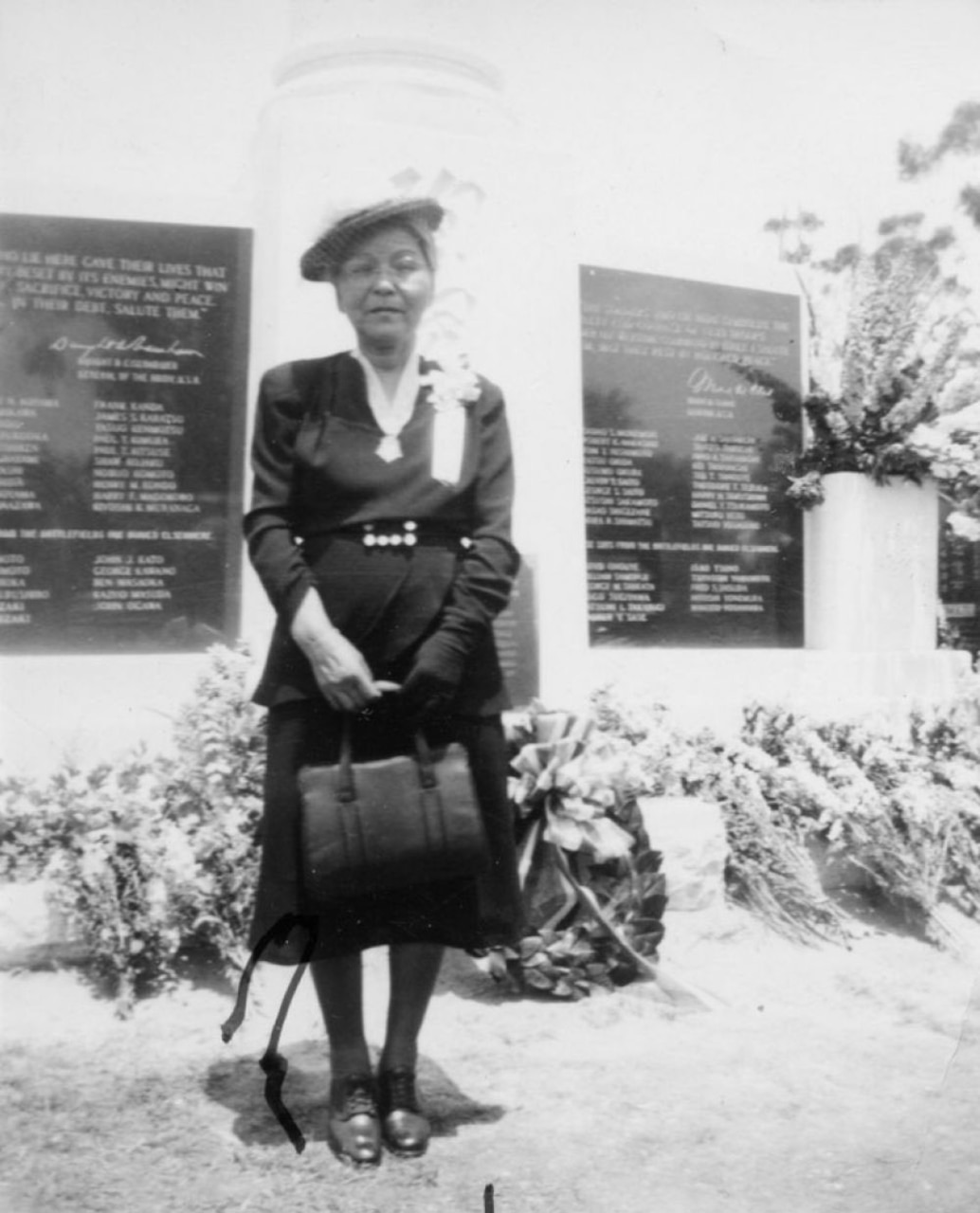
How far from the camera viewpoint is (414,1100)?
2.32 meters

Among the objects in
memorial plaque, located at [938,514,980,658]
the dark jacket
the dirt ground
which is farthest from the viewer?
memorial plaque, located at [938,514,980,658]

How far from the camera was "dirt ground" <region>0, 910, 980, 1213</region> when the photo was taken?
216cm

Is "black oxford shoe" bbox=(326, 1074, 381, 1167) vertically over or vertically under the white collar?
under

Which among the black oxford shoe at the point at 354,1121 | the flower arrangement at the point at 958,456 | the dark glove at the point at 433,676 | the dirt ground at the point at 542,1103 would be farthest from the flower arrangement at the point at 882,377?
the black oxford shoe at the point at 354,1121

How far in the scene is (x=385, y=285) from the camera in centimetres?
260

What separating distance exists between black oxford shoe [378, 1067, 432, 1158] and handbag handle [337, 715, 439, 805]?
0.61 meters

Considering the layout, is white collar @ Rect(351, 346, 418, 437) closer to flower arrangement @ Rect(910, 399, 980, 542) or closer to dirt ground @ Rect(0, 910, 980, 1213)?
dirt ground @ Rect(0, 910, 980, 1213)

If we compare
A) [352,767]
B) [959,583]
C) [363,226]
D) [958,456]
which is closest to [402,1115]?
[352,767]

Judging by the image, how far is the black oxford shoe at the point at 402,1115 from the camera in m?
2.24

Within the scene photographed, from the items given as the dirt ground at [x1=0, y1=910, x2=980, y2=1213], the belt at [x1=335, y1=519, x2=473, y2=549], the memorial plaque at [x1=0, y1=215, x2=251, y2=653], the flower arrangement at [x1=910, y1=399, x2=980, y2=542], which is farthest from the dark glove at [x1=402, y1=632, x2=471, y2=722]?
the flower arrangement at [x1=910, y1=399, x2=980, y2=542]

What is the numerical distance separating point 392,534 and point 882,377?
2.89m

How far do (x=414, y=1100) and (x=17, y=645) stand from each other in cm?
201

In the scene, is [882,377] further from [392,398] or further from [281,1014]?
[281,1014]

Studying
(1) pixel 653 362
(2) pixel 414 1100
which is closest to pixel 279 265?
(1) pixel 653 362
